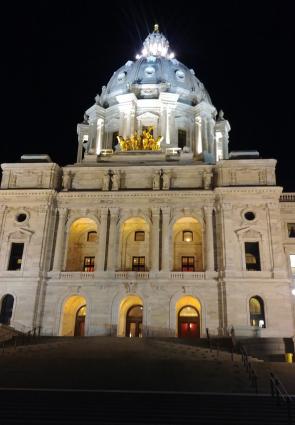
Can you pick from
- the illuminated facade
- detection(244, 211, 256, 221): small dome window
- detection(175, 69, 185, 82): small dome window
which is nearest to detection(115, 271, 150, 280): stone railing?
the illuminated facade

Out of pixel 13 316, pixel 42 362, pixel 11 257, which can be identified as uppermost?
pixel 11 257

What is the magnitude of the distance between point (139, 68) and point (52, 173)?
3263cm

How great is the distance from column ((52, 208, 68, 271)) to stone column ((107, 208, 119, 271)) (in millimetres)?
4719

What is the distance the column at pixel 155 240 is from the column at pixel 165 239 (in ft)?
1.62

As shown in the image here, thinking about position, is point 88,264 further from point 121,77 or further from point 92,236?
point 121,77

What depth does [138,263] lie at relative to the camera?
154ft

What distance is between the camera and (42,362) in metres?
26.5

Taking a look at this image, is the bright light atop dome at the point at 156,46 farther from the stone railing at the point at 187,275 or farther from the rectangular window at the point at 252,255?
the stone railing at the point at 187,275

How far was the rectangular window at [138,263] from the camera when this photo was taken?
46688 mm

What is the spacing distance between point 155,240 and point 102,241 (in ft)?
17.0

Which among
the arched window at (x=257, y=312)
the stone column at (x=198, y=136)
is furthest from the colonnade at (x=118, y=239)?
the stone column at (x=198, y=136)

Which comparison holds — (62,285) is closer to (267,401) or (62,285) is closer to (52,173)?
(52,173)

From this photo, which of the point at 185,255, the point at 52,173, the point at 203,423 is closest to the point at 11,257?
the point at 52,173

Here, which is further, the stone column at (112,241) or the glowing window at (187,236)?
the glowing window at (187,236)
